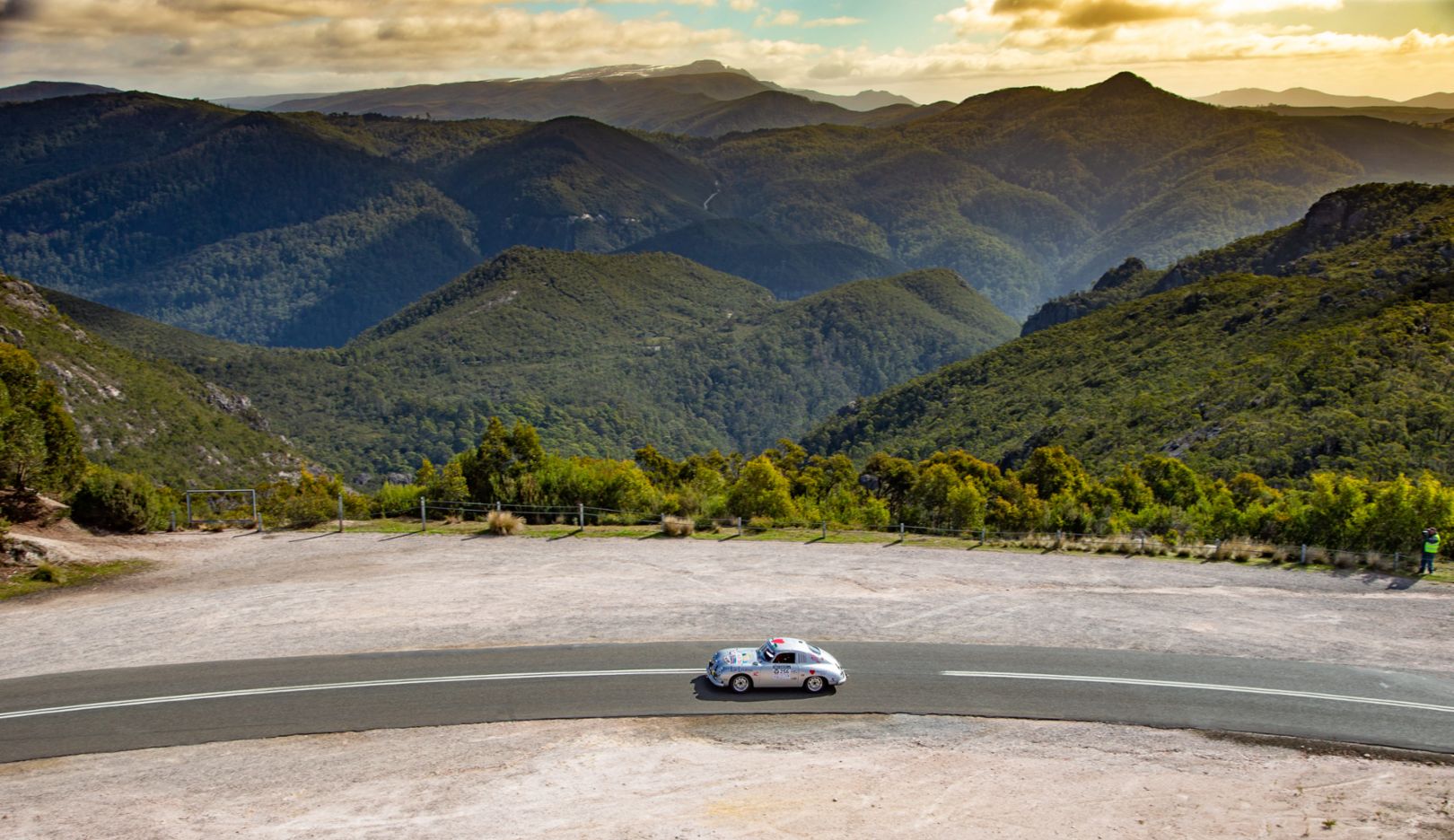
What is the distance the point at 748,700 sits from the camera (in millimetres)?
24656

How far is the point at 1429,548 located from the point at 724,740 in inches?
1033

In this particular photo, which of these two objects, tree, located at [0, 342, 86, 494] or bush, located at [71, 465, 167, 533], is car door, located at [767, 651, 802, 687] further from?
tree, located at [0, 342, 86, 494]

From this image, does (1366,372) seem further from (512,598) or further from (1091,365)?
(512,598)

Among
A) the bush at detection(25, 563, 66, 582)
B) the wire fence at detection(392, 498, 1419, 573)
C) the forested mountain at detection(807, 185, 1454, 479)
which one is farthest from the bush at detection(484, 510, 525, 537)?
the forested mountain at detection(807, 185, 1454, 479)

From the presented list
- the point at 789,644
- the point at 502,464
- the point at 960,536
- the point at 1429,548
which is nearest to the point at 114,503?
the point at 502,464

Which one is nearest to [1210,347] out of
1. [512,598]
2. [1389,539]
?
[1389,539]

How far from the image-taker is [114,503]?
38.3 m

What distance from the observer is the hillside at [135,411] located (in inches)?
4779

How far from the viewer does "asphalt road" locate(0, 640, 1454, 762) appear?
23.0 m

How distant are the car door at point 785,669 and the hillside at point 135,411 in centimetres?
11495

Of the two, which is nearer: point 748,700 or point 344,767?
point 344,767

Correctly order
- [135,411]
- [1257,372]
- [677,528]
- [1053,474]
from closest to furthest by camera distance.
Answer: [677,528] → [1053,474] → [1257,372] → [135,411]

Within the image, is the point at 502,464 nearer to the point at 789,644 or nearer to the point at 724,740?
the point at 789,644

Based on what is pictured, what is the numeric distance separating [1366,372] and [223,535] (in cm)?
7869
